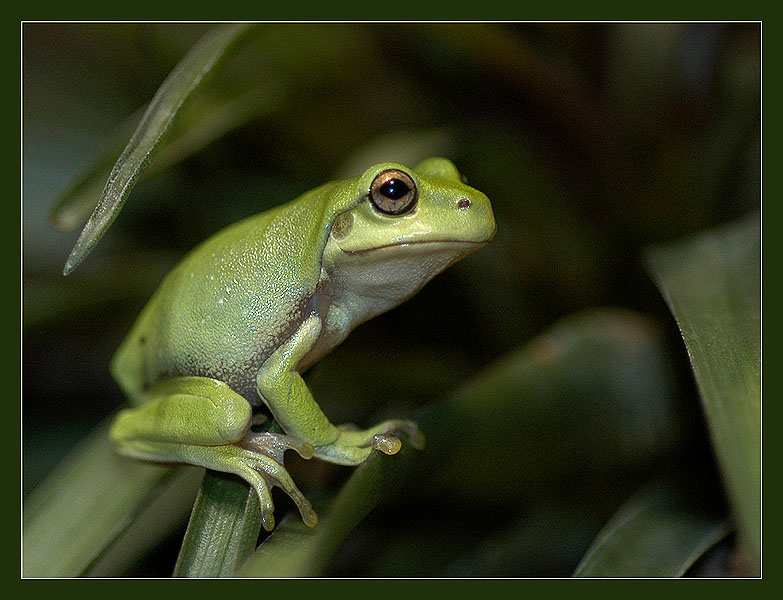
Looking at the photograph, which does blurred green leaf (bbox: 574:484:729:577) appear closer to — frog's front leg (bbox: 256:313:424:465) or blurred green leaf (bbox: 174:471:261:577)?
frog's front leg (bbox: 256:313:424:465)

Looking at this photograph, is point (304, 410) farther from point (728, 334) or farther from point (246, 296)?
point (728, 334)

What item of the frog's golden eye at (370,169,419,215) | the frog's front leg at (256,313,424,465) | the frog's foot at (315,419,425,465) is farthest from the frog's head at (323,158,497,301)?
the frog's foot at (315,419,425,465)

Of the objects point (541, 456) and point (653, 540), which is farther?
point (541, 456)

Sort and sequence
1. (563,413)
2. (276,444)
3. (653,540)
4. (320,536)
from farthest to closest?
(563,413) < (276,444) < (653,540) < (320,536)

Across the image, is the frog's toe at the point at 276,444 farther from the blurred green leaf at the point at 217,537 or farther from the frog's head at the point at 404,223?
the frog's head at the point at 404,223

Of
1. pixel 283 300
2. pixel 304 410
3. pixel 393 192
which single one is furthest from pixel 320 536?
pixel 393 192

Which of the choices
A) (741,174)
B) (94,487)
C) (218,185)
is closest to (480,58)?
(741,174)
